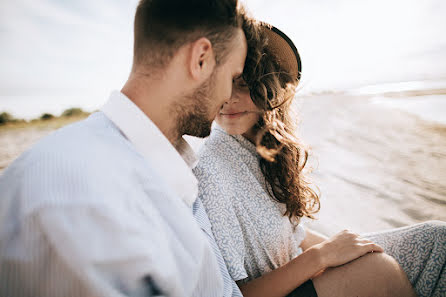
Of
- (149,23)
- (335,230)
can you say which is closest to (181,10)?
(149,23)

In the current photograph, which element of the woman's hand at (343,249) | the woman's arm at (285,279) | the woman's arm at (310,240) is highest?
the woman's hand at (343,249)

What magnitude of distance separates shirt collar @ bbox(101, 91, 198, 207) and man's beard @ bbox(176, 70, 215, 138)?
211 millimetres

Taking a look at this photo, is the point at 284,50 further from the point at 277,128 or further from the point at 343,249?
the point at 343,249

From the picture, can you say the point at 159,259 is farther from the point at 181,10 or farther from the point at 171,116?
the point at 181,10

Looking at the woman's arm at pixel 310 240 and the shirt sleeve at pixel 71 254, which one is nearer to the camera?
the shirt sleeve at pixel 71 254

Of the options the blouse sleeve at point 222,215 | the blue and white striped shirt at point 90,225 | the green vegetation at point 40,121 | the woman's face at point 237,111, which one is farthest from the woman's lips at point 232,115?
the green vegetation at point 40,121

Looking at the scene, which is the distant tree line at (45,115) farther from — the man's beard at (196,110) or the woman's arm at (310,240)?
the woman's arm at (310,240)

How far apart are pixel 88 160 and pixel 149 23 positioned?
80 cm

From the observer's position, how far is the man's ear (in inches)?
44.8

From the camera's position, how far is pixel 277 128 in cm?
200

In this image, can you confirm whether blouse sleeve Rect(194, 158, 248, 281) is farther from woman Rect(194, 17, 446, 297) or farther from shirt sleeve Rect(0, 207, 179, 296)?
shirt sleeve Rect(0, 207, 179, 296)

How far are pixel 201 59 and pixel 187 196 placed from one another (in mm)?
707

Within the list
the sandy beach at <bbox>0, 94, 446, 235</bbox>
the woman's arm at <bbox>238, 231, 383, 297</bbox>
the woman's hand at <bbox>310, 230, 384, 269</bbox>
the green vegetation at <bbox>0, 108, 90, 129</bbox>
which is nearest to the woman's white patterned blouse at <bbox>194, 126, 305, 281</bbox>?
the woman's arm at <bbox>238, 231, 383, 297</bbox>

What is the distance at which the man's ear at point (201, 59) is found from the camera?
1.14 m
